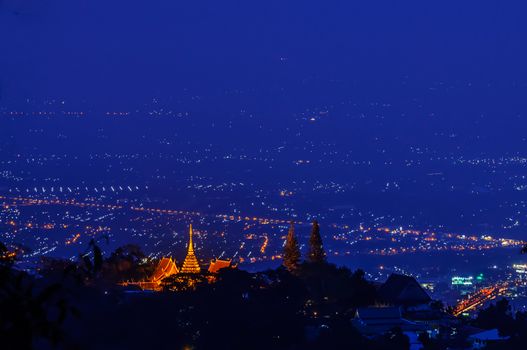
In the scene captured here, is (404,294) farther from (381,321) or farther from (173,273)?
(173,273)

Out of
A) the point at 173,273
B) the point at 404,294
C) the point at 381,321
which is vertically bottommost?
the point at 381,321

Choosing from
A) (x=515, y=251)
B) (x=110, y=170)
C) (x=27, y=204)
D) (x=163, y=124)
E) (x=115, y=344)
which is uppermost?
(x=163, y=124)

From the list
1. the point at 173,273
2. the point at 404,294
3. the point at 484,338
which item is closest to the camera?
the point at 484,338

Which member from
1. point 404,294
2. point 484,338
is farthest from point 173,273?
point 484,338

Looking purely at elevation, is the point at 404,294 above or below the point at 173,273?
below

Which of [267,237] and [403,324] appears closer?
[403,324]

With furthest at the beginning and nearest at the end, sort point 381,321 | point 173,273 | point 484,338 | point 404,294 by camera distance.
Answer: point 173,273 → point 404,294 → point 381,321 → point 484,338

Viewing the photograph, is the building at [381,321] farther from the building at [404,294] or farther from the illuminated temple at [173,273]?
the illuminated temple at [173,273]

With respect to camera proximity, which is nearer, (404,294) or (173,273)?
(404,294)

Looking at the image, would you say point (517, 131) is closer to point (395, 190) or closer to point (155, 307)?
point (395, 190)

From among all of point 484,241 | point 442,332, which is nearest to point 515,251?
point 484,241

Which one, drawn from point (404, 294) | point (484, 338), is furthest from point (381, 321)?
point (404, 294)
